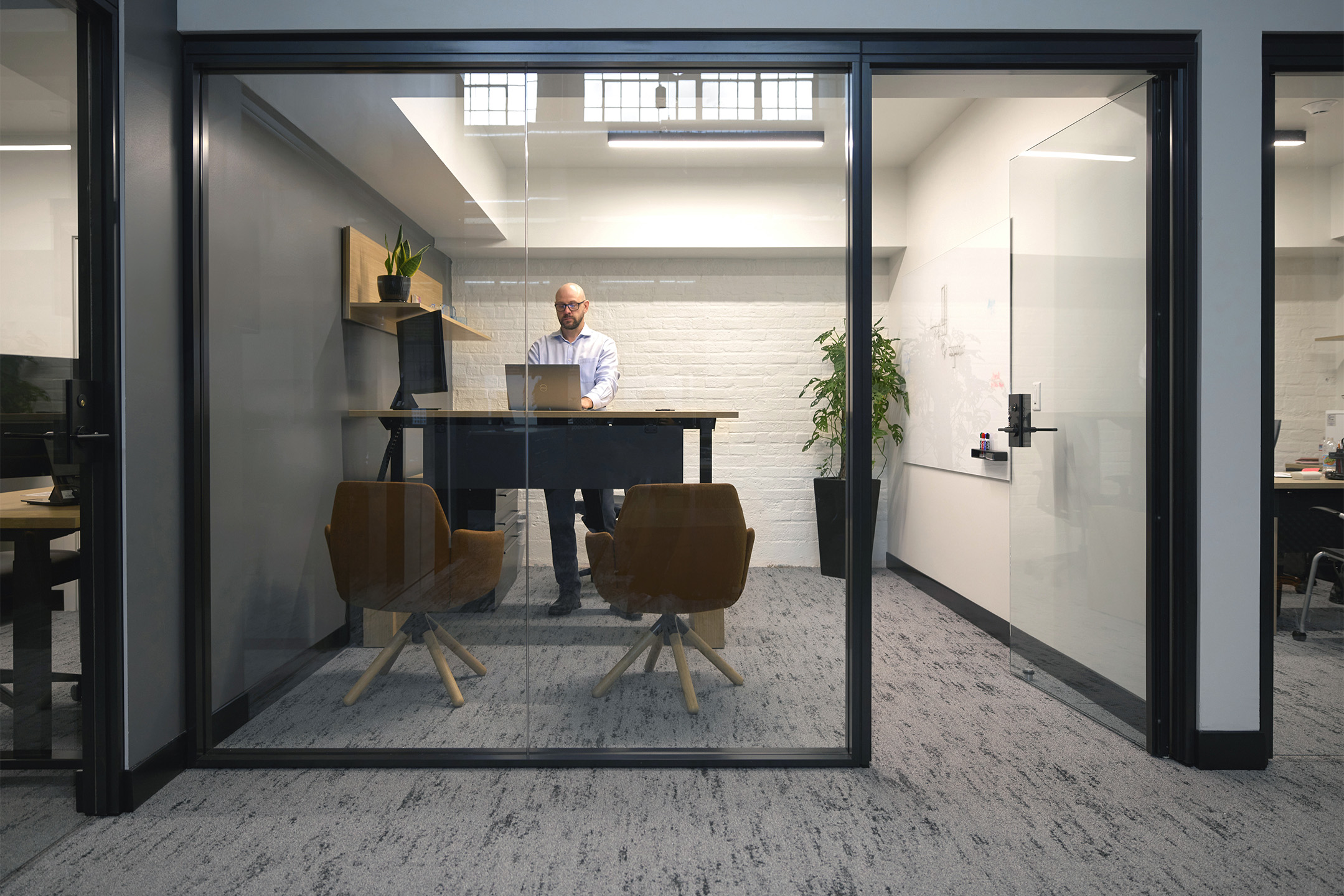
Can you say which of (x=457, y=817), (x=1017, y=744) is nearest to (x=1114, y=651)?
(x=1017, y=744)

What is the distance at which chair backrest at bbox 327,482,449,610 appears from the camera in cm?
241

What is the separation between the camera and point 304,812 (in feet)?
6.86

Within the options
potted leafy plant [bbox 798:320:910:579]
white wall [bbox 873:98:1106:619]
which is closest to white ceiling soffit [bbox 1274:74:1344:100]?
white wall [bbox 873:98:1106:619]

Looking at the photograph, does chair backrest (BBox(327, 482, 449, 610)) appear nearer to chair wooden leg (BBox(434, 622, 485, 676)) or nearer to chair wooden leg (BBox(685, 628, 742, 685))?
chair wooden leg (BBox(434, 622, 485, 676))

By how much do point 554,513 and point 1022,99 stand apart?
127 inches

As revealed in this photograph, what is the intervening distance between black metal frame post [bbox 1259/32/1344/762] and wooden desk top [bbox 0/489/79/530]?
3686 mm

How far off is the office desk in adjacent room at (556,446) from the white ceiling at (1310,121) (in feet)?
6.90

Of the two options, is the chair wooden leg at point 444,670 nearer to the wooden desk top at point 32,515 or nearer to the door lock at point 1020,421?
the wooden desk top at point 32,515

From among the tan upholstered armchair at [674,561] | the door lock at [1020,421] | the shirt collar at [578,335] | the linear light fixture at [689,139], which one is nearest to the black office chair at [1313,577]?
the door lock at [1020,421]

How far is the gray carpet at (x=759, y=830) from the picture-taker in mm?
1767

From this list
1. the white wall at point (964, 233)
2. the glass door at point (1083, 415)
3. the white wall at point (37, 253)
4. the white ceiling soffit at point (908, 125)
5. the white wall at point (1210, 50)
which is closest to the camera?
the white wall at point (37, 253)

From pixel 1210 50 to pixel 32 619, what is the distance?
3.93m

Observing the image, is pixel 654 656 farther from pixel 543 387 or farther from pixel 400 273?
pixel 400 273

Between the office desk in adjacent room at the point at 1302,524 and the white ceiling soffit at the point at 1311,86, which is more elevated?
the white ceiling soffit at the point at 1311,86
